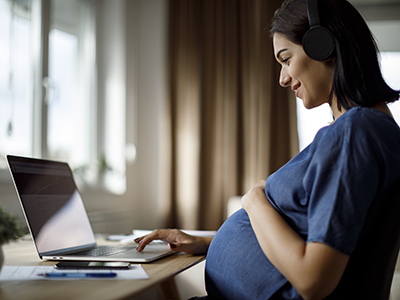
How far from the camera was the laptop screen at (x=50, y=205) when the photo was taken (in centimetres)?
99

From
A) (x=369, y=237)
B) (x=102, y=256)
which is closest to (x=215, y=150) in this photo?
(x=102, y=256)

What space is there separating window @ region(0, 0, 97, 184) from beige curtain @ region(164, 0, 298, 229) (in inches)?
25.5

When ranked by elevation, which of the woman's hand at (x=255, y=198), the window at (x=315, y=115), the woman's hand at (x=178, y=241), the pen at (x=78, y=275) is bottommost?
the woman's hand at (x=178, y=241)

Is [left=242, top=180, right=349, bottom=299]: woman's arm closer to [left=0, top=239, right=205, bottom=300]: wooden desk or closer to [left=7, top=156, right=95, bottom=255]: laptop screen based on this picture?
[left=0, top=239, right=205, bottom=300]: wooden desk

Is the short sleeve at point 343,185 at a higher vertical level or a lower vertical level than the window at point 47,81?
lower

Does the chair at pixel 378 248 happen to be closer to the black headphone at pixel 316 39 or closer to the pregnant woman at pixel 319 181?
the pregnant woman at pixel 319 181

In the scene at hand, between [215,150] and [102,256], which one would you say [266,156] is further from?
[102,256]

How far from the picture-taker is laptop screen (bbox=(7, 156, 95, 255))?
3.25ft

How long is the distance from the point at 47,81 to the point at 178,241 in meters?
1.55

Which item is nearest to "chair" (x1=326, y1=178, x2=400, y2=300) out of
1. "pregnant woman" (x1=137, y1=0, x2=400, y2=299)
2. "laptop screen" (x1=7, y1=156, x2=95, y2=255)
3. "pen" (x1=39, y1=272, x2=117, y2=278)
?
"pregnant woman" (x1=137, y1=0, x2=400, y2=299)

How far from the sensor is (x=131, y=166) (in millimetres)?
3000

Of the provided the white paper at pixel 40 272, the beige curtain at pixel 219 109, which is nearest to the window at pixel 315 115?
the beige curtain at pixel 219 109

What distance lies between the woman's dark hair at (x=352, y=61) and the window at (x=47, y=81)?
1.62 meters

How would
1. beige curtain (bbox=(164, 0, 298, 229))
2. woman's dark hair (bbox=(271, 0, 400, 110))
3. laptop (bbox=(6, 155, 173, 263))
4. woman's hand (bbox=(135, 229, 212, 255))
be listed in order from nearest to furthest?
woman's dark hair (bbox=(271, 0, 400, 110))
laptop (bbox=(6, 155, 173, 263))
woman's hand (bbox=(135, 229, 212, 255))
beige curtain (bbox=(164, 0, 298, 229))
